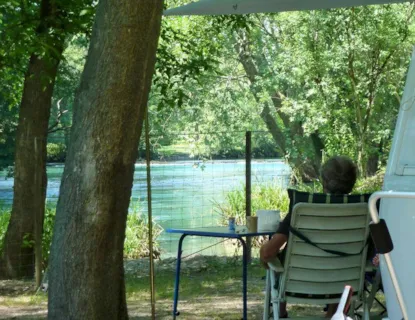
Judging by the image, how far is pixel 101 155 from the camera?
4.67 metres

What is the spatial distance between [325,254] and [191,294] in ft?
11.4

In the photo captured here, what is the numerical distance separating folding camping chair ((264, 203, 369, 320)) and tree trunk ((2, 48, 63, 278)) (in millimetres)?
5179

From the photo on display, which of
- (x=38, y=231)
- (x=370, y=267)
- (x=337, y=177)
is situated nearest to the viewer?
(x=370, y=267)

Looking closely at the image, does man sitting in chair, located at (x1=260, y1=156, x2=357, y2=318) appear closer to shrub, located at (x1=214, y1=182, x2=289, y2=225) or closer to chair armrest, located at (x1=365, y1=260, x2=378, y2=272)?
chair armrest, located at (x1=365, y1=260, x2=378, y2=272)

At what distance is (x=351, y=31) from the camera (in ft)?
53.2

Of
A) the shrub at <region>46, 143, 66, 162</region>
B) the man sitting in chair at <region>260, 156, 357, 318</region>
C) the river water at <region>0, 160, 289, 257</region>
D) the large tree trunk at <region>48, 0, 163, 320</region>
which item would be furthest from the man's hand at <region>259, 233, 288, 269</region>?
the shrub at <region>46, 143, 66, 162</region>

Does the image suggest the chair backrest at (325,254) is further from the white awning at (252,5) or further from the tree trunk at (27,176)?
the tree trunk at (27,176)

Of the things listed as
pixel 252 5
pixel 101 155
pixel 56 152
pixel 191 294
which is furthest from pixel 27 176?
pixel 101 155

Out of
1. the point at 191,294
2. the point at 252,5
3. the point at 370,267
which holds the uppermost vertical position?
the point at 252,5

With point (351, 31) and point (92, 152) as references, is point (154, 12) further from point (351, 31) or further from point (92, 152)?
point (351, 31)

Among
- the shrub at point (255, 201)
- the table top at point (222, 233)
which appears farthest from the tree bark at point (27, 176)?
the table top at point (222, 233)

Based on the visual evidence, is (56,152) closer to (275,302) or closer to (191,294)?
(191,294)

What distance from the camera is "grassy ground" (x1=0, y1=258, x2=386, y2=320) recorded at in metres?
6.83

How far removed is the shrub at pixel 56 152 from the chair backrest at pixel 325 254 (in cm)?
816
